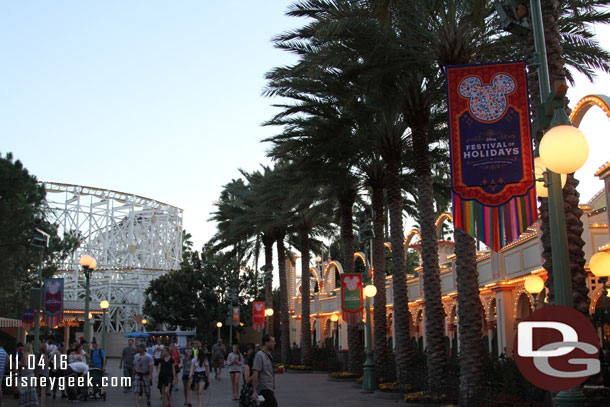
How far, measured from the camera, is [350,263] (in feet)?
97.7

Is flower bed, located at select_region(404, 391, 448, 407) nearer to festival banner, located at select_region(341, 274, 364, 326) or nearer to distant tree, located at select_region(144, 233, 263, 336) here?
festival banner, located at select_region(341, 274, 364, 326)

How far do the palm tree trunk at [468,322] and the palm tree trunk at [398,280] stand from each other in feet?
16.4

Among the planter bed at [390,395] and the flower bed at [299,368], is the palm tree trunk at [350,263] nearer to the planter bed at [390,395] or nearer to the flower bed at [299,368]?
the planter bed at [390,395]

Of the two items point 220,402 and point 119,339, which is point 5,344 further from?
point 119,339

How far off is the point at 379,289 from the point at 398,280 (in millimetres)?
2993

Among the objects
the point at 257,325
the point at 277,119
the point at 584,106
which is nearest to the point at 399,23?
the point at 584,106

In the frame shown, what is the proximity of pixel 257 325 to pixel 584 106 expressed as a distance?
31.7m

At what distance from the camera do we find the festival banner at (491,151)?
340 inches

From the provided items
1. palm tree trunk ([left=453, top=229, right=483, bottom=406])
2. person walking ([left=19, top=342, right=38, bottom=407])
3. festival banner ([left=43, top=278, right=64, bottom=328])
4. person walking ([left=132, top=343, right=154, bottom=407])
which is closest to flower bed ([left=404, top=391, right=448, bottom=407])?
palm tree trunk ([left=453, top=229, right=483, bottom=406])

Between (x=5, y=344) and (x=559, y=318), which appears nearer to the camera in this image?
(x=559, y=318)

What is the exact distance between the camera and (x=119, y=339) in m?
73.3

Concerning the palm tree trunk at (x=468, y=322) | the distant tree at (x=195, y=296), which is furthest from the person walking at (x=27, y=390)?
the distant tree at (x=195, y=296)

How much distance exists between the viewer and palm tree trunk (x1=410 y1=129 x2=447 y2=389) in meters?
17.2

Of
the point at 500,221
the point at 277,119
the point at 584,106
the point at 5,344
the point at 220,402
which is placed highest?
the point at 277,119
